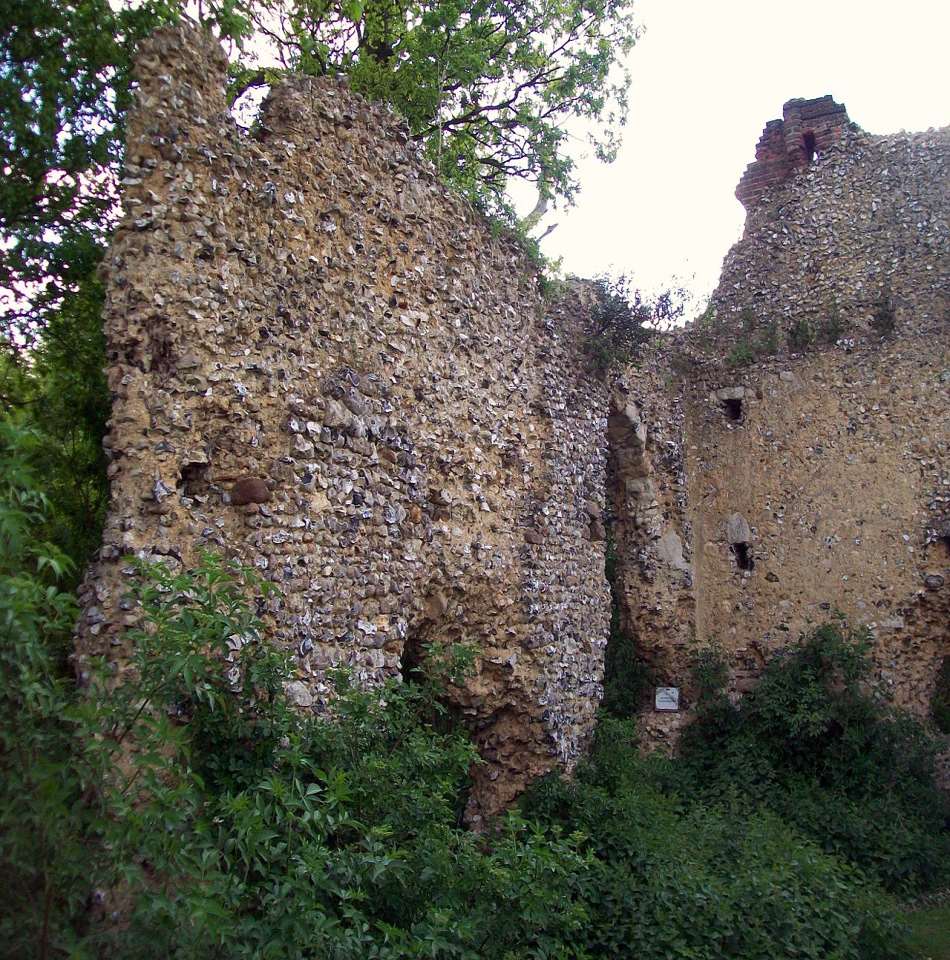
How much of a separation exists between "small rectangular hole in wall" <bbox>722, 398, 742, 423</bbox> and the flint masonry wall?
0.08 feet

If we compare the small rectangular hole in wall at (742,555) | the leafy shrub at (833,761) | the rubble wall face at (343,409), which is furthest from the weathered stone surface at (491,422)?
the leafy shrub at (833,761)

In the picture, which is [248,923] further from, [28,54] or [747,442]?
[747,442]

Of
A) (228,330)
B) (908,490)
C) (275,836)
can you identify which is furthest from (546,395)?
(275,836)

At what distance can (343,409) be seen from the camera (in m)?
5.56

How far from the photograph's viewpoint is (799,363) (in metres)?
10.8

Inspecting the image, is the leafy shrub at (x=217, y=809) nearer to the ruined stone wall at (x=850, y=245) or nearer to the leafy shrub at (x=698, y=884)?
the leafy shrub at (x=698, y=884)

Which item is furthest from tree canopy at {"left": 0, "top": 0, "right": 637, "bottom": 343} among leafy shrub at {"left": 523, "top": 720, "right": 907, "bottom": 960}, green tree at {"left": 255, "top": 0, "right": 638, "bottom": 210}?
leafy shrub at {"left": 523, "top": 720, "right": 907, "bottom": 960}

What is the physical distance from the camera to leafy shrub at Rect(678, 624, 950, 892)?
27.6 feet

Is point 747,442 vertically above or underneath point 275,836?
above

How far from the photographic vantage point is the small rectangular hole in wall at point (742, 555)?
10.7 m

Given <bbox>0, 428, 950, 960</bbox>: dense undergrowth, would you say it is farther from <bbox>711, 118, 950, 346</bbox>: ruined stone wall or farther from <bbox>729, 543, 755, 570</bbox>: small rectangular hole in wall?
<bbox>711, 118, 950, 346</bbox>: ruined stone wall

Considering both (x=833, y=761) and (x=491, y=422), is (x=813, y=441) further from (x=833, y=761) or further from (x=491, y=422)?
(x=491, y=422)

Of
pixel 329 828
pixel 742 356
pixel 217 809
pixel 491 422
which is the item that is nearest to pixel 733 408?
pixel 742 356

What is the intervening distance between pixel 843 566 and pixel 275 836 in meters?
7.92
